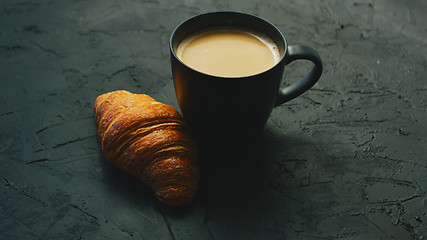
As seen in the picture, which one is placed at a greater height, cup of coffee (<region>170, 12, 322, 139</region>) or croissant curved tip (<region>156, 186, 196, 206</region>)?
cup of coffee (<region>170, 12, 322, 139</region>)

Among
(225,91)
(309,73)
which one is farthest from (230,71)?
(309,73)

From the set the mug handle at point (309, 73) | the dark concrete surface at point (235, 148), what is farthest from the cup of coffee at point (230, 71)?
the dark concrete surface at point (235, 148)

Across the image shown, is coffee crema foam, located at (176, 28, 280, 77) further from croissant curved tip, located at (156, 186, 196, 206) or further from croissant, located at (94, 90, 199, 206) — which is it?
croissant curved tip, located at (156, 186, 196, 206)

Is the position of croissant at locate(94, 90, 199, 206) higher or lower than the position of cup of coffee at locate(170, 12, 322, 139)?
lower

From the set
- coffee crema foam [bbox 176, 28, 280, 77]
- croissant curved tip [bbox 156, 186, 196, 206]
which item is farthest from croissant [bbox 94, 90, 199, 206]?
coffee crema foam [bbox 176, 28, 280, 77]

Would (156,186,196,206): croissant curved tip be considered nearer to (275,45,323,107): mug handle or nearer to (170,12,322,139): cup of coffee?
(170,12,322,139): cup of coffee

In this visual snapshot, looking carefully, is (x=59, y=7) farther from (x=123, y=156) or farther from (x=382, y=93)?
(x=382, y=93)

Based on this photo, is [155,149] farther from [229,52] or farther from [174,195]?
[229,52]
